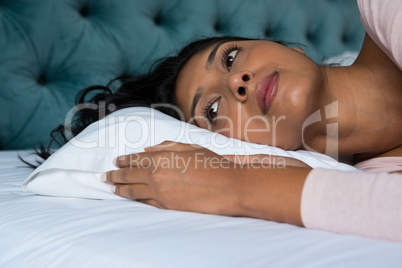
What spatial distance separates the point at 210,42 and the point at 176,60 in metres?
0.11

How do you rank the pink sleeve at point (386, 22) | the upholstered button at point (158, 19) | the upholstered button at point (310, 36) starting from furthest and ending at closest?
the upholstered button at point (310, 36)
the upholstered button at point (158, 19)
the pink sleeve at point (386, 22)

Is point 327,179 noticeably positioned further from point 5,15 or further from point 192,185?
point 5,15

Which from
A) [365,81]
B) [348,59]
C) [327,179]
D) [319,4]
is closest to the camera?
[327,179]

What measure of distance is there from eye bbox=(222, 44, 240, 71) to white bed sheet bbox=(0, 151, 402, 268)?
1.39ft

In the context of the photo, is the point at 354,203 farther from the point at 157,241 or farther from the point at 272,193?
the point at 157,241

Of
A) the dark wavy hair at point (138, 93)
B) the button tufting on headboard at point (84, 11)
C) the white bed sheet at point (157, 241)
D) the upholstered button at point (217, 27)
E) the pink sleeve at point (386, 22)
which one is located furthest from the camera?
the upholstered button at point (217, 27)

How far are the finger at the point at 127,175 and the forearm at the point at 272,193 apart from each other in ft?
0.53

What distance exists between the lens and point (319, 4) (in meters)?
1.61

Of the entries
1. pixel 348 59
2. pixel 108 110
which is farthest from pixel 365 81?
pixel 108 110

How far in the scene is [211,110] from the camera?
0.88 metres

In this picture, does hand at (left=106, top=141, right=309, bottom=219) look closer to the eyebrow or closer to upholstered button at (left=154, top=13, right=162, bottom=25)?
the eyebrow

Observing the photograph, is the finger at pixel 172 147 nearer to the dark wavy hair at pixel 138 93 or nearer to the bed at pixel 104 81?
the bed at pixel 104 81

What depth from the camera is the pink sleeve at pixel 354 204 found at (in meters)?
0.42

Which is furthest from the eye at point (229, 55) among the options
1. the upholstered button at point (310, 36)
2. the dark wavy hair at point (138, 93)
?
the upholstered button at point (310, 36)
